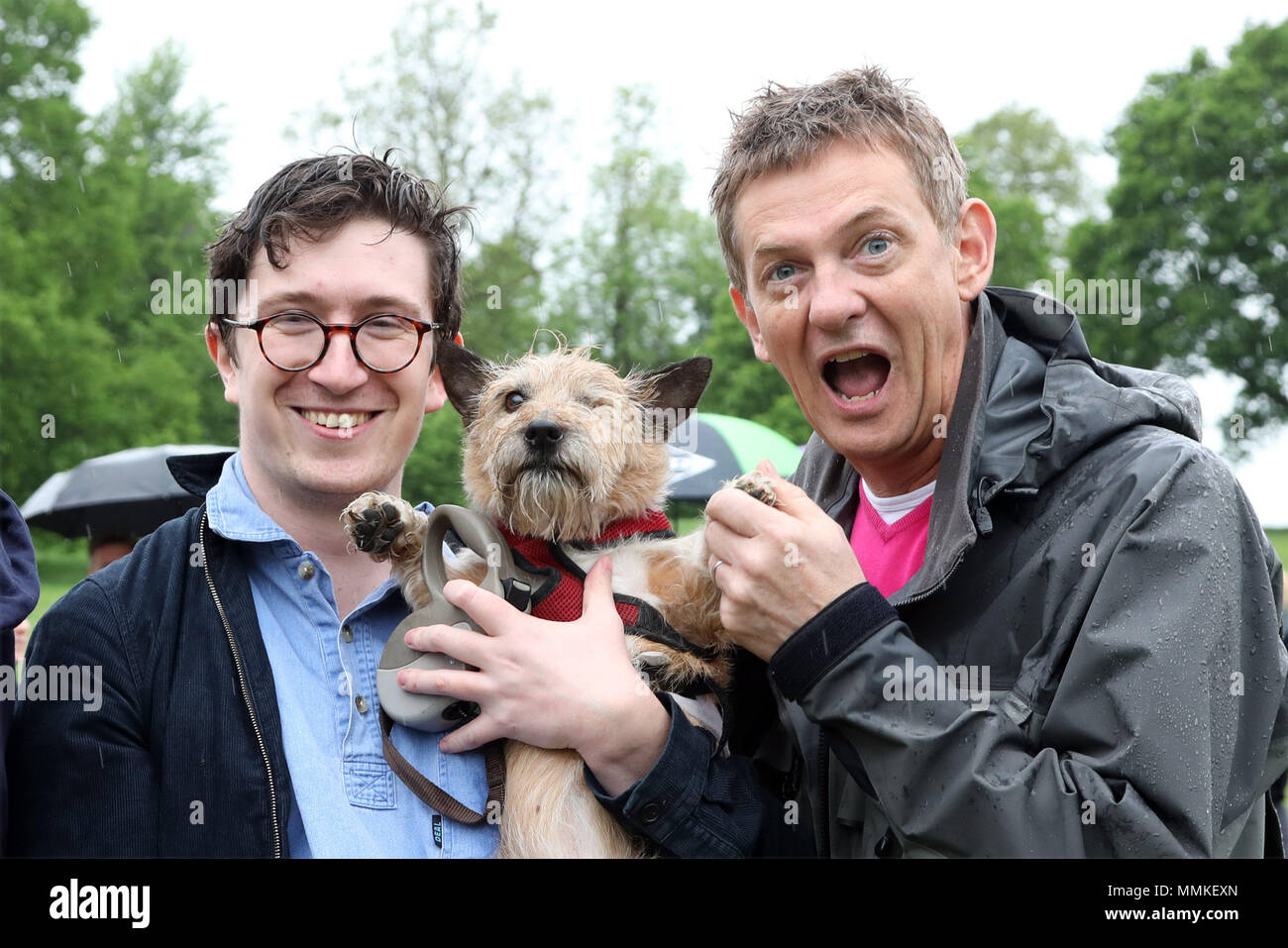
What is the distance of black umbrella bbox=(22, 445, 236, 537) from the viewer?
11648 mm

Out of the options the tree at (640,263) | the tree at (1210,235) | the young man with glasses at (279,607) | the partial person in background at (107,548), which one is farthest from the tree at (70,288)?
the tree at (1210,235)

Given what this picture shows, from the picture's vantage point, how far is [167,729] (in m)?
2.88

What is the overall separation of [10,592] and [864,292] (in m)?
2.65

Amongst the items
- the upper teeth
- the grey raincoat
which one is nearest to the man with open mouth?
the grey raincoat

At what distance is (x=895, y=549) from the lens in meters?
3.69

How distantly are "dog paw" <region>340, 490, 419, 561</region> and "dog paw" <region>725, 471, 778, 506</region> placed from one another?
3.59ft

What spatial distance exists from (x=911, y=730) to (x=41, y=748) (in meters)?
2.27

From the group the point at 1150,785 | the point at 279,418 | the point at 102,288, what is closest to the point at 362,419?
the point at 279,418

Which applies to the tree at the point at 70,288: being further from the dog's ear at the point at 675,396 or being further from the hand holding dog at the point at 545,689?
the hand holding dog at the point at 545,689

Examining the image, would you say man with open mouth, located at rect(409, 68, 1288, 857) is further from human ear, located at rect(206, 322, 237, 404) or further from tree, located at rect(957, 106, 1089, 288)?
tree, located at rect(957, 106, 1089, 288)

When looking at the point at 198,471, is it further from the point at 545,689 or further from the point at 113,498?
the point at 113,498

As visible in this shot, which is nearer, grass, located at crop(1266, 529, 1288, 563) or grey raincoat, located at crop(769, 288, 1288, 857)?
grey raincoat, located at crop(769, 288, 1288, 857)

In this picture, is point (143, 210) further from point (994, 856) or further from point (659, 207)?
point (994, 856)

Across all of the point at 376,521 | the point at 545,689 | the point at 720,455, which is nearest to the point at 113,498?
the point at 720,455
